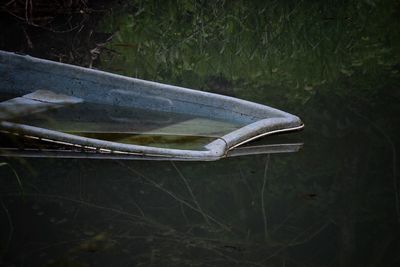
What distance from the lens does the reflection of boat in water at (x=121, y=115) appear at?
3424mm

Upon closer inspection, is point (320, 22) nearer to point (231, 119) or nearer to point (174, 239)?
point (231, 119)

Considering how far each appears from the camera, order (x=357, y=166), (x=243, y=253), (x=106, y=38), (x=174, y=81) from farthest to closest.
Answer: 1. (x=106, y=38)
2. (x=174, y=81)
3. (x=357, y=166)
4. (x=243, y=253)

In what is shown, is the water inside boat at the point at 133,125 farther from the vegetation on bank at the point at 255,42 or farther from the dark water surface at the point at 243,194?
the vegetation on bank at the point at 255,42

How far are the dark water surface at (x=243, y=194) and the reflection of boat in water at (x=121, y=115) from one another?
142 millimetres

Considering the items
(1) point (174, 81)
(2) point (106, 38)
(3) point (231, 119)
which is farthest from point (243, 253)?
(2) point (106, 38)

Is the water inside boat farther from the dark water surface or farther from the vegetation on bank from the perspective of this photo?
the vegetation on bank

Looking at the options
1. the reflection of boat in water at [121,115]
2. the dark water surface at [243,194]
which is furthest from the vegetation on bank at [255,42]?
the reflection of boat in water at [121,115]

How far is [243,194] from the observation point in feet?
11.2

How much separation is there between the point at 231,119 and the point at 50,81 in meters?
1.13

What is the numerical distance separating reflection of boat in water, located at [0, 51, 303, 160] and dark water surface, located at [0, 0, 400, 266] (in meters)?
0.14

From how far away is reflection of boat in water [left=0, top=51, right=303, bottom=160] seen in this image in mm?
3424

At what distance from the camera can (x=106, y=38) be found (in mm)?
6031

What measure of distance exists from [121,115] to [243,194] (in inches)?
37.1

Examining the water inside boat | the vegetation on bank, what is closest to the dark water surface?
the vegetation on bank
